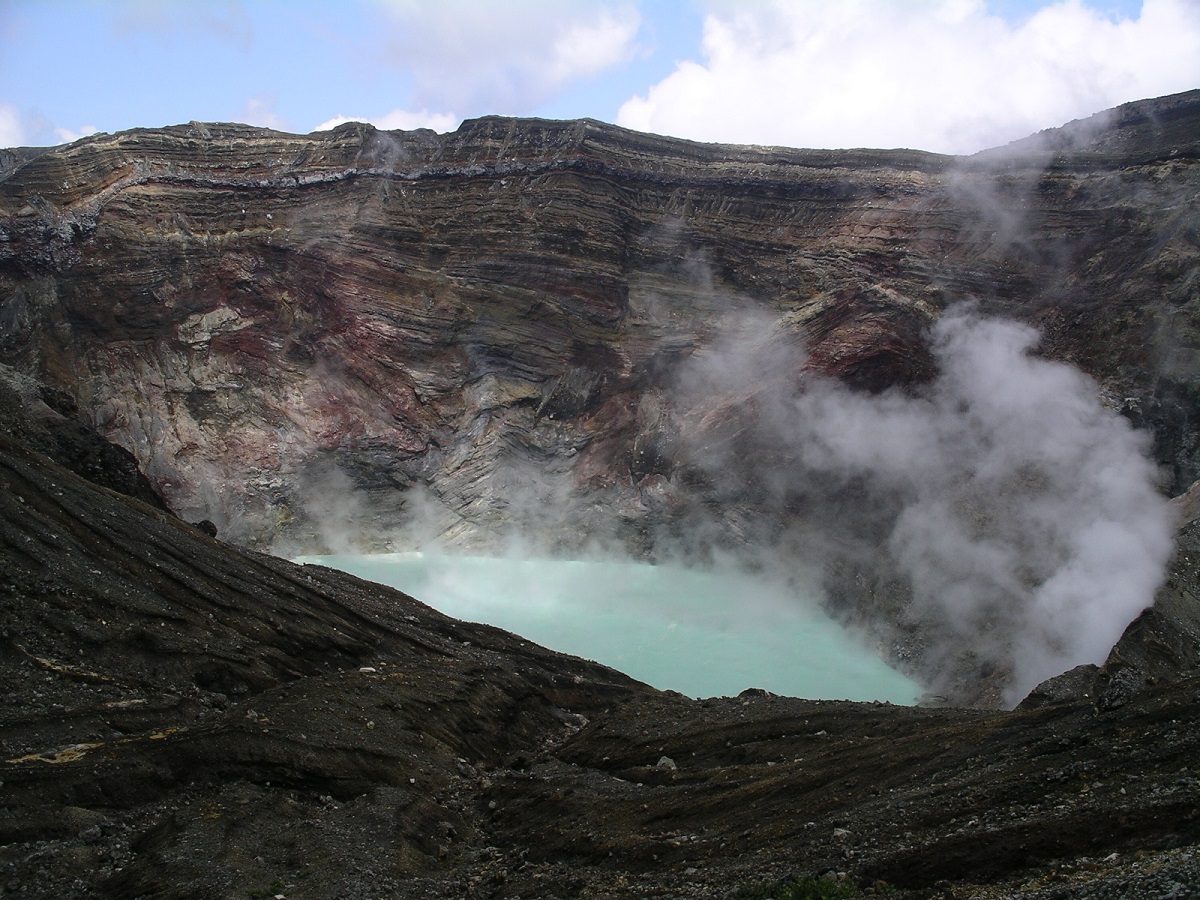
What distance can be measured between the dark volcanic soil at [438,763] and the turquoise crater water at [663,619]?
18.4 feet

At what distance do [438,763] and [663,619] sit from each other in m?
15.1

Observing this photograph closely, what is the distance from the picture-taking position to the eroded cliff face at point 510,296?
3778cm

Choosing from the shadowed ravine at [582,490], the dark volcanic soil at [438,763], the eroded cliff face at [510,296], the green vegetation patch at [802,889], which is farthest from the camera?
the eroded cliff face at [510,296]

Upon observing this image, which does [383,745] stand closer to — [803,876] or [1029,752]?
[803,876]

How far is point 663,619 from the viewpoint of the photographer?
33.5 m

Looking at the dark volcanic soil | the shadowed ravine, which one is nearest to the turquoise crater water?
the shadowed ravine

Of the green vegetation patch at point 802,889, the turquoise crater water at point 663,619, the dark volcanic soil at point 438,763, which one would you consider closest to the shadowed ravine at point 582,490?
the dark volcanic soil at point 438,763

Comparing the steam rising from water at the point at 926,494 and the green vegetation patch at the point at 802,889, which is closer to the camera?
the green vegetation patch at the point at 802,889

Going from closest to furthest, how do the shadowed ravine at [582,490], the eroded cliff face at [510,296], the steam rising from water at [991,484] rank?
the shadowed ravine at [582,490], the steam rising from water at [991,484], the eroded cliff face at [510,296]

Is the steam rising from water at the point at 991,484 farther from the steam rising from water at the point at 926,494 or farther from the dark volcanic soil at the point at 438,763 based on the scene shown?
the dark volcanic soil at the point at 438,763

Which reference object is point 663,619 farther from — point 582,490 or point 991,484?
point 991,484

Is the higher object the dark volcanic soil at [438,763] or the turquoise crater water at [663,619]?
the turquoise crater water at [663,619]

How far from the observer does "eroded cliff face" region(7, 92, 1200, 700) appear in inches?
1487

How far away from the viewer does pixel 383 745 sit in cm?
1852
